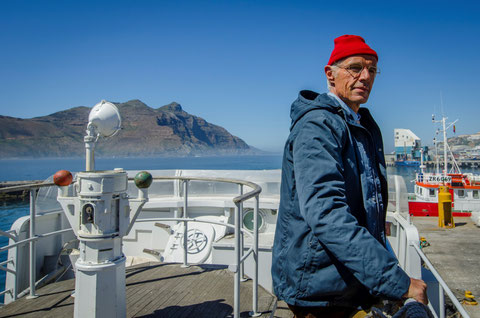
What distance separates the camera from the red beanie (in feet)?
4.95

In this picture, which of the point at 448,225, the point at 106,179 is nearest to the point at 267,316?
the point at 106,179

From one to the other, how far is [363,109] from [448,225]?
782 inches

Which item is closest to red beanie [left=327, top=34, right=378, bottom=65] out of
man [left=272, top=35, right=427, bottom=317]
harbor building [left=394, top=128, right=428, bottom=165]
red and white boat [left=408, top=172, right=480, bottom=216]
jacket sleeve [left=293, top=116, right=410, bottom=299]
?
man [left=272, top=35, right=427, bottom=317]

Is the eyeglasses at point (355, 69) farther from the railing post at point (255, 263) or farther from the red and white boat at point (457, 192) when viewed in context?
the red and white boat at point (457, 192)

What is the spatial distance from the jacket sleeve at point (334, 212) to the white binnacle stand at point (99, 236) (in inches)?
75.5

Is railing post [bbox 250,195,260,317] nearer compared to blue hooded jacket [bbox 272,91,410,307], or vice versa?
blue hooded jacket [bbox 272,91,410,307]

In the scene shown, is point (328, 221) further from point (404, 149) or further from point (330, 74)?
point (404, 149)

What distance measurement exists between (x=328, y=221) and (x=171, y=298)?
3.04 meters

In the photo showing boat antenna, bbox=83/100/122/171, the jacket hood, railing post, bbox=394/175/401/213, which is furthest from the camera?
railing post, bbox=394/175/401/213

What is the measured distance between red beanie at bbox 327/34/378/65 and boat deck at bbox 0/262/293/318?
8.80 feet

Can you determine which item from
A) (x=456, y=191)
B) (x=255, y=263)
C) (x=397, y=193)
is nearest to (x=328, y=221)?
(x=255, y=263)

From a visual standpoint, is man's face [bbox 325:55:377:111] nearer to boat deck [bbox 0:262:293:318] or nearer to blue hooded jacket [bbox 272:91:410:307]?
blue hooded jacket [bbox 272:91:410:307]

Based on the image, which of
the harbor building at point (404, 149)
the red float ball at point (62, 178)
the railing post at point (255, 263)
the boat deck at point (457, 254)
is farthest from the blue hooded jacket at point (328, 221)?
the harbor building at point (404, 149)

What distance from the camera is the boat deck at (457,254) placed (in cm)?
1057
